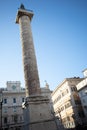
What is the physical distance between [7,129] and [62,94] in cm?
1626

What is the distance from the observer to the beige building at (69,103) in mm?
30625

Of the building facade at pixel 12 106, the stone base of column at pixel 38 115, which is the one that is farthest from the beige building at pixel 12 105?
the stone base of column at pixel 38 115

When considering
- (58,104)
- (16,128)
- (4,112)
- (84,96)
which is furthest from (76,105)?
(4,112)

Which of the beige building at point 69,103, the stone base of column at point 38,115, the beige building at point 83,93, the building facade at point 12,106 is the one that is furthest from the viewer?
the building facade at point 12,106

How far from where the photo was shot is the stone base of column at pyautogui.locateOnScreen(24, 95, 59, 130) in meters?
12.4

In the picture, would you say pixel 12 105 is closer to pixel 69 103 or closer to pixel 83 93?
pixel 69 103

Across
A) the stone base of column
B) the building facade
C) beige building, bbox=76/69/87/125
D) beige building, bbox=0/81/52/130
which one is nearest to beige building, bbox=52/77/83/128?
beige building, bbox=76/69/87/125

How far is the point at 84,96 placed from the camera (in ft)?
98.3

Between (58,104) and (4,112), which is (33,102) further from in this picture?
(58,104)

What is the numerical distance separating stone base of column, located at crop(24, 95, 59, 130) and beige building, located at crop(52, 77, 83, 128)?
1871cm

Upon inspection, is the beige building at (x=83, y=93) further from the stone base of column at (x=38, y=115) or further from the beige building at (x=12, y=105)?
the stone base of column at (x=38, y=115)

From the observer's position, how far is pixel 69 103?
108 feet

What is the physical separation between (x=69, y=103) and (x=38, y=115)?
21568 millimetres

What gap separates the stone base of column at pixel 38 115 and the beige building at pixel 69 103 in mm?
18711
